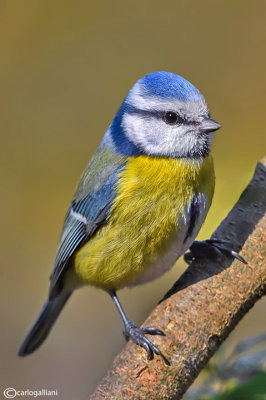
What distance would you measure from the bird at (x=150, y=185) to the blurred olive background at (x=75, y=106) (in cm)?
131

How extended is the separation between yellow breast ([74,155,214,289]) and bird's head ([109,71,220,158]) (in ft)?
0.14

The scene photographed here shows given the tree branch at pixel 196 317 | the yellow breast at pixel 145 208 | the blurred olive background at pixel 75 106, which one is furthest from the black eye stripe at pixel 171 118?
the blurred olive background at pixel 75 106

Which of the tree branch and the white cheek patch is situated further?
the white cheek patch

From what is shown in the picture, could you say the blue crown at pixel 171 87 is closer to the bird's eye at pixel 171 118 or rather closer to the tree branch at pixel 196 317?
the bird's eye at pixel 171 118

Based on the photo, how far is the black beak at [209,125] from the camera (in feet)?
6.62

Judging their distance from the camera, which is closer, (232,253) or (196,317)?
(196,317)

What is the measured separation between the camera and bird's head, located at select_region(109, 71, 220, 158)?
203 cm

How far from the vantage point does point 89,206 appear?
226 cm

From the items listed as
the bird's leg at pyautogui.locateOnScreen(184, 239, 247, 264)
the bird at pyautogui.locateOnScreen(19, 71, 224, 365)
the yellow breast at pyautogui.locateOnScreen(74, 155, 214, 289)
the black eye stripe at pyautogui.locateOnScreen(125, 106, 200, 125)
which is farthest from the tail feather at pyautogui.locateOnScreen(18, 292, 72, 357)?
the black eye stripe at pyautogui.locateOnScreen(125, 106, 200, 125)

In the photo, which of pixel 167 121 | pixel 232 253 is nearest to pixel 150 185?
pixel 167 121

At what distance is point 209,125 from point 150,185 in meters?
0.28

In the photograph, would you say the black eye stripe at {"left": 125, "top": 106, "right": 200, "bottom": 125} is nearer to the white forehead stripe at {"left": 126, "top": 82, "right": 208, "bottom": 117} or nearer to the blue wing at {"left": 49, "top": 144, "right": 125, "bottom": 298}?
the white forehead stripe at {"left": 126, "top": 82, "right": 208, "bottom": 117}

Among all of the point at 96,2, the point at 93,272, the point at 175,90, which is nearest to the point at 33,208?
the point at 96,2

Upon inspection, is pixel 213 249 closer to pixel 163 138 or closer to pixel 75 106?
pixel 163 138
